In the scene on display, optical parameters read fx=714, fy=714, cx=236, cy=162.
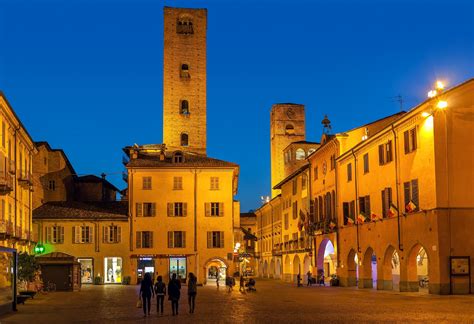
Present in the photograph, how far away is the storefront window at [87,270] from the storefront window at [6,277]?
123ft

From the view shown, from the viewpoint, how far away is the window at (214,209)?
66062mm

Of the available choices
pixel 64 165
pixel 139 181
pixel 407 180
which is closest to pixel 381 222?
pixel 407 180

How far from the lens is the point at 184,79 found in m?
85.1

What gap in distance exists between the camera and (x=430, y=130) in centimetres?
3644

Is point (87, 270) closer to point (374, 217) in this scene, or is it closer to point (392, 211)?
point (374, 217)

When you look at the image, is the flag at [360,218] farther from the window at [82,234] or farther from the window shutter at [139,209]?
the window at [82,234]

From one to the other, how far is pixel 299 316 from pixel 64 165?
56.0m

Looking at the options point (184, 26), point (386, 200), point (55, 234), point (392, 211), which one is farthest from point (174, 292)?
point (184, 26)

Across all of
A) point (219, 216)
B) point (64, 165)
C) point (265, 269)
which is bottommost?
point (265, 269)

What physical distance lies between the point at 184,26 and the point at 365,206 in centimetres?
4640

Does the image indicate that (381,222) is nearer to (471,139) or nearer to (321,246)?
(471,139)

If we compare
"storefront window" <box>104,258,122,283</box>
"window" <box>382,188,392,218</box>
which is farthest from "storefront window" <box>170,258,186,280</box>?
"window" <box>382,188,392,218</box>

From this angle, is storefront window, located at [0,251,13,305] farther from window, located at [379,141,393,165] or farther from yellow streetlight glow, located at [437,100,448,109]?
window, located at [379,141,393,165]

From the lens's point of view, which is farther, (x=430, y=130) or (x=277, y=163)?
(x=277, y=163)
